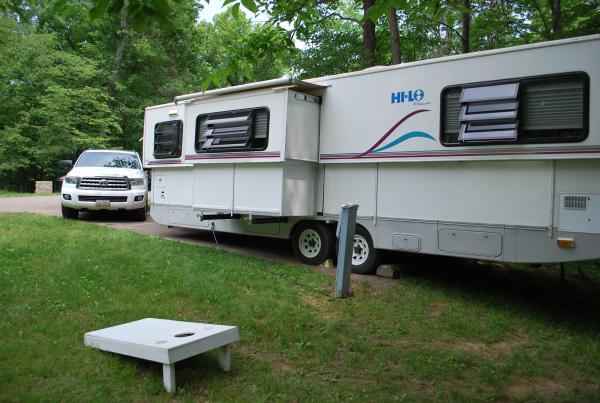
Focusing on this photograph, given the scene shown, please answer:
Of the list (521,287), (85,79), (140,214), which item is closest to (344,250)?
(521,287)

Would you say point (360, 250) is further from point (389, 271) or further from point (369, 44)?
point (369, 44)

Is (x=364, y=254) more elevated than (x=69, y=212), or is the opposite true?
(x=69, y=212)

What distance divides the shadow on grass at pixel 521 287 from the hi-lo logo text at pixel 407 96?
8.31 feet

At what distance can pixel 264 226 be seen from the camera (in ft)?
29.7

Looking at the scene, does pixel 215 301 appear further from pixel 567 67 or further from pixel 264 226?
pixel 567 67

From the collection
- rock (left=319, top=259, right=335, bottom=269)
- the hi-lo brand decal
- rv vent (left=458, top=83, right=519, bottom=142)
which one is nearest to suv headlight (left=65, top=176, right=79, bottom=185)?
rock (left=319, top=259, right=335, bottom=269)

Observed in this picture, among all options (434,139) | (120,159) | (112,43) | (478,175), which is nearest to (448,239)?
(478,175)

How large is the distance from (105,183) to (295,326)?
8.35 m

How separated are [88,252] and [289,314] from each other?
12.6 ft

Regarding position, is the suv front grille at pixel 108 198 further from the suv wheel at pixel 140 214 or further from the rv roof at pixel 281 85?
the rv roof at pixel 281 85

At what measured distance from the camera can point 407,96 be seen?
7047 mm

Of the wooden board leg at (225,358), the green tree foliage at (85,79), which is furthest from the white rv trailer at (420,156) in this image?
the green tree foliage at (85,79)

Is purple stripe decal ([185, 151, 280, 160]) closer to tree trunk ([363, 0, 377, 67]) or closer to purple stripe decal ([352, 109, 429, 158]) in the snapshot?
purple stripe decal ([352, 109, 429, 158])

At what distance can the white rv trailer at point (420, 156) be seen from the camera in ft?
18.6
